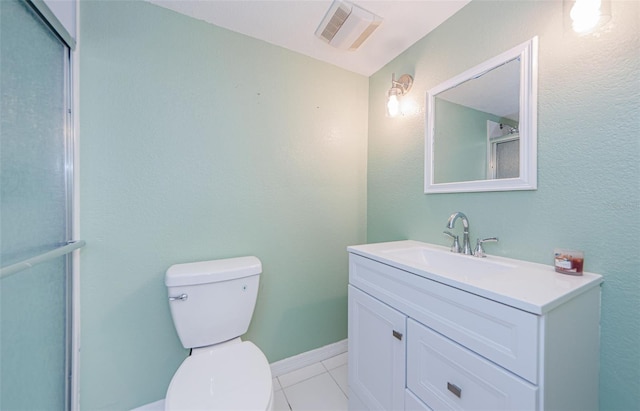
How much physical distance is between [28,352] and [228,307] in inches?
26.3

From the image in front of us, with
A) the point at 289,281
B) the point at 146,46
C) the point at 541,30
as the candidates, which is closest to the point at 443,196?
the point at 541,30

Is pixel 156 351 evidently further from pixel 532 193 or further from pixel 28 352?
pixel 532 193

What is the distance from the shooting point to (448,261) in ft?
3.75

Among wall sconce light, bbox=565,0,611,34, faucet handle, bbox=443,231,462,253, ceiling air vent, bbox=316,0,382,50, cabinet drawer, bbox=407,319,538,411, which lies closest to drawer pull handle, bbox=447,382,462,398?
cabinet drawer, bbox=407,319,538,411

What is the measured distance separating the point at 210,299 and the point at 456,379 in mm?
1023

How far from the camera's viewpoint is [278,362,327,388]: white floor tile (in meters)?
1.44

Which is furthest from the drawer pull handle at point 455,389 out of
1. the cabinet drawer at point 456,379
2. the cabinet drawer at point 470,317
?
the cabinet drawer at point 470,317

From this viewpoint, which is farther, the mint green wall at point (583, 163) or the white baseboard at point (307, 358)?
the white baseboard at point (307, 358)

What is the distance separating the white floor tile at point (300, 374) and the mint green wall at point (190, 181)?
114 millimetres

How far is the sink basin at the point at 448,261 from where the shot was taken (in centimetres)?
96

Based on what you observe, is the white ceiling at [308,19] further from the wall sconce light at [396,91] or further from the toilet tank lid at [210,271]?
the toilet tank lid at [210,271]

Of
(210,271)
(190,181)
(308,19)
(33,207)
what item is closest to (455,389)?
(210,271)

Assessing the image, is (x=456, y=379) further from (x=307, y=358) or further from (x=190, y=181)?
(x=190, y=181)

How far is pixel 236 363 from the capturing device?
3.22ft
